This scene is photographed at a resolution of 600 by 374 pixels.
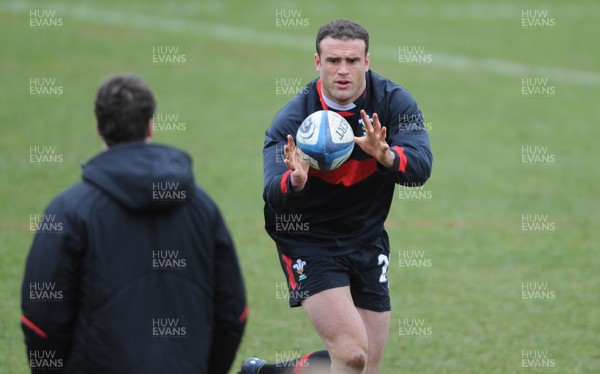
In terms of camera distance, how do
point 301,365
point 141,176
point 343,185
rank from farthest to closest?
point 301,365 → point 343,185 → point 141,176

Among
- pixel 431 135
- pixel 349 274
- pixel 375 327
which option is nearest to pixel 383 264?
pixel 349 274

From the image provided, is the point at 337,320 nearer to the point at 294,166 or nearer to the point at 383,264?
the point at 383,264

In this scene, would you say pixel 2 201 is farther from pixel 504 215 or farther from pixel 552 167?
pixel 552 167

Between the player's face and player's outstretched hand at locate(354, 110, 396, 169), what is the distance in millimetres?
482

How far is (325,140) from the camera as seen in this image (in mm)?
6387

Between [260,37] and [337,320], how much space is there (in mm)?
19826

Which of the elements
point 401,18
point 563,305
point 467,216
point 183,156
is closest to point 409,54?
point 401,18

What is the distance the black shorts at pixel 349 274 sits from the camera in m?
6.79

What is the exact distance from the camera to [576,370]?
8.63 metres

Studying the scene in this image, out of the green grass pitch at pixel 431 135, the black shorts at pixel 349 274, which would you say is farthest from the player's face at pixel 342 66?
the green grass pitch at pixel 431 135

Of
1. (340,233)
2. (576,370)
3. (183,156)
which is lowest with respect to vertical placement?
(576,370)

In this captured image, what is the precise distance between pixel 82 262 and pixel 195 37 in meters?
21.0

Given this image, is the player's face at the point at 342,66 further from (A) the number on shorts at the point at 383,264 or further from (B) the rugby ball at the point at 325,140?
(A) the number on shorts at the point at 383,264

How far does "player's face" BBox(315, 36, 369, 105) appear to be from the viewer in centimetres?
684
